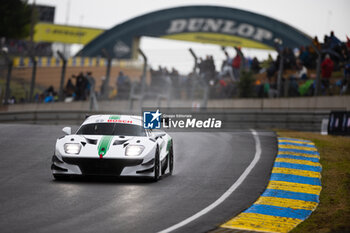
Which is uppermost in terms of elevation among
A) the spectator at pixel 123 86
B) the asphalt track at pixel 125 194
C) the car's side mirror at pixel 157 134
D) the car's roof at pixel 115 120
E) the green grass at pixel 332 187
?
the spectator at pixel 123 86

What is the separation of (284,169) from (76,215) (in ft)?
20.4

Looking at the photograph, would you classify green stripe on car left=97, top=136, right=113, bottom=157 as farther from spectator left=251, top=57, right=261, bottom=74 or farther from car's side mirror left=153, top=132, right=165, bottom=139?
spectator left=251, top=57, right=261, bottom=74

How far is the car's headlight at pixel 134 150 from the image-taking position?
434 inches

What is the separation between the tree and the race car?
57036 millimetres

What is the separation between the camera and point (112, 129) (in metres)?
11.9

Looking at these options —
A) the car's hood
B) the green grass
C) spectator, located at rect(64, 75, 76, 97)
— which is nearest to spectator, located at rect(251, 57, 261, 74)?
the green grass

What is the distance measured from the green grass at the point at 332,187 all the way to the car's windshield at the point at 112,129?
3315 mm

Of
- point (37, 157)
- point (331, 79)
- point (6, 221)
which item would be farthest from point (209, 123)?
point (6, 221)

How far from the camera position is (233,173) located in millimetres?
12656

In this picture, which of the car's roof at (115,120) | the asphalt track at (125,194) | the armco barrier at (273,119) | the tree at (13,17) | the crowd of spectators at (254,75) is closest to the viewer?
the asphalt track at (125,194)

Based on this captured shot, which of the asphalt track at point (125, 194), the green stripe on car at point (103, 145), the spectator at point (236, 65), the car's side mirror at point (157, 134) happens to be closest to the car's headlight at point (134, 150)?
the green stripe on car at point (103, 145)

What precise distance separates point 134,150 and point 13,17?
193ft

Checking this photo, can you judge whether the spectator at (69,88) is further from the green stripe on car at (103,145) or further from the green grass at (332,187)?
the green stripe on car at (103,145)

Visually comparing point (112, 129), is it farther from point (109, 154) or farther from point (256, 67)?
point (256, 67)
